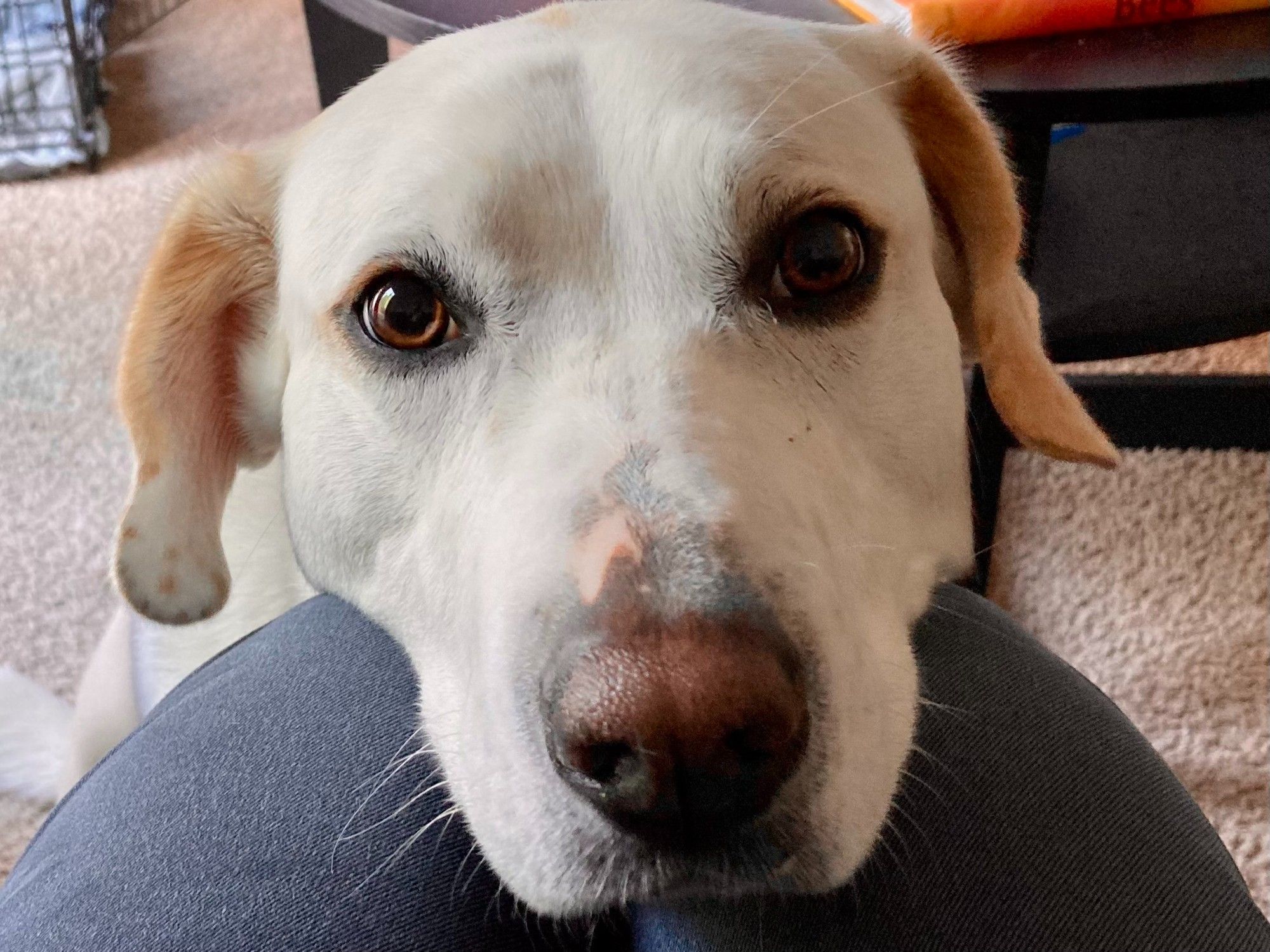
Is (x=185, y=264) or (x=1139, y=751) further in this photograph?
(x=185, y=264)

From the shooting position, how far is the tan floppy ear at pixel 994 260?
126cm

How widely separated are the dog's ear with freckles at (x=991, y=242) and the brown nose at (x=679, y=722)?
0.71 m

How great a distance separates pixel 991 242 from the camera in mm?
1284

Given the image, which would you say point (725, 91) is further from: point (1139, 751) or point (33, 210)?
point (33, 210)

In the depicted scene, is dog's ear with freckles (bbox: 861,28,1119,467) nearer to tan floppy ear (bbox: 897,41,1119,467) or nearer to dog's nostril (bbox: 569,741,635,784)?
tan floppy ear (bbox: 897,41,1119,467)

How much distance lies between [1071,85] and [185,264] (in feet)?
4.17

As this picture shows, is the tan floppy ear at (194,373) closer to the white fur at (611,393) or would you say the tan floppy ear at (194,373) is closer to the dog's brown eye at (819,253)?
the white fur at (611,393)

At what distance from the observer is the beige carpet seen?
2.07m

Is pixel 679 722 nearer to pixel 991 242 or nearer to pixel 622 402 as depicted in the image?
pixel 622 402

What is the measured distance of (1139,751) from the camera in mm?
967

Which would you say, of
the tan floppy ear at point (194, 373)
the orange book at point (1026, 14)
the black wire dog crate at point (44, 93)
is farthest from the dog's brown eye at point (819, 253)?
the black wire dog crate at point (44, 93)

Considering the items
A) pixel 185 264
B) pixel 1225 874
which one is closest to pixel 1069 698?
pixel 1225 874

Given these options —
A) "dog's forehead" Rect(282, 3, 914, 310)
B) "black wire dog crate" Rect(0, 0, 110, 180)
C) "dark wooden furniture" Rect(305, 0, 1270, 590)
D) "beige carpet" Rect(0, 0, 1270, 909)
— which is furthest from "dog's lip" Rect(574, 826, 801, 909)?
"black wire dog crate" Rect(0, 0, 110, 180)

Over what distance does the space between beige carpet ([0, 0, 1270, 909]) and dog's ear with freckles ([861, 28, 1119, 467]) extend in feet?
3.20
